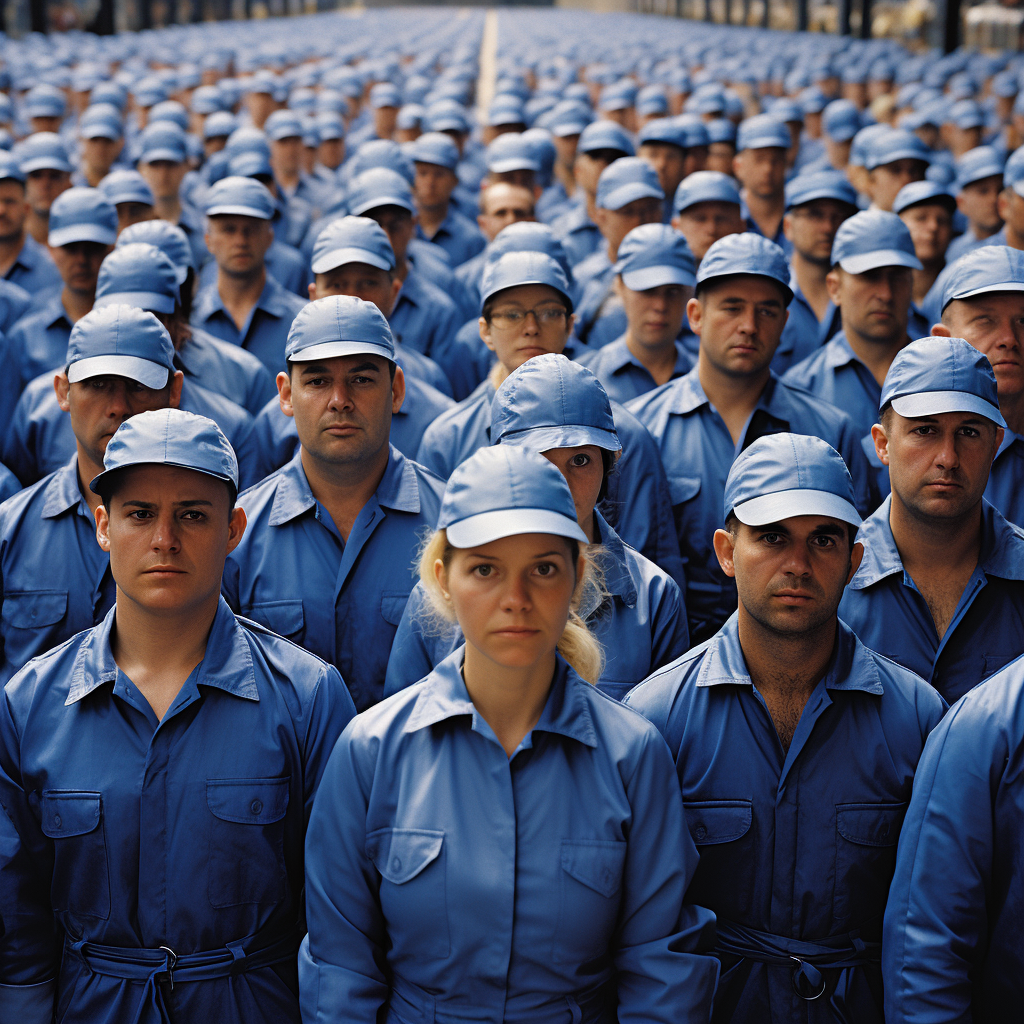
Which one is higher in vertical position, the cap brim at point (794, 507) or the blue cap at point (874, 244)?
the blue cap at point (874, 244)

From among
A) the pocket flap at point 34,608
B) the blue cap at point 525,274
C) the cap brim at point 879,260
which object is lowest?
the pocket flap at point 34,608

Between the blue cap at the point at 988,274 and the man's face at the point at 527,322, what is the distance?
1658mm

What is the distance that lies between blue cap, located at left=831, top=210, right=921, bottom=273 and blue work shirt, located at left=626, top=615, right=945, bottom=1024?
3315mm

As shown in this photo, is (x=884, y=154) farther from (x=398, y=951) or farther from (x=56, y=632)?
(x=398, y=951)

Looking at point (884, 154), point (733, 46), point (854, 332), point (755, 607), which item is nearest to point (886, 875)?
point (755, 607)

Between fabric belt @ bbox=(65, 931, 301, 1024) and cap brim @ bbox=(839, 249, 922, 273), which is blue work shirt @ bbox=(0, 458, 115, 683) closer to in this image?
fabric belt @ bbox=(65, 931, 301, 1024)

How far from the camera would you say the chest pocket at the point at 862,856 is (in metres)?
3.08

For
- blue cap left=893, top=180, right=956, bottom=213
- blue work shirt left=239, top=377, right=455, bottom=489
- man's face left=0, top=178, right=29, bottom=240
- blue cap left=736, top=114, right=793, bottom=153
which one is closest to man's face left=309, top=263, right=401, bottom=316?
blue work shirt left=239, top=377, right=455, bottom=489

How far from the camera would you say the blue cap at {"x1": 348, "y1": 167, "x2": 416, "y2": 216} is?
7.48 meters

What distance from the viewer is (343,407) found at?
167 inches

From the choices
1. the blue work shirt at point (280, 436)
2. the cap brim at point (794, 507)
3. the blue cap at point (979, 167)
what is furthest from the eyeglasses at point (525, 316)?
the blue cap at point (979, 167)

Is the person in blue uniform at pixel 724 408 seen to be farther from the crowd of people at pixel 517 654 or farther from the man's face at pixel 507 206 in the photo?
the man's face at pixel 507 206

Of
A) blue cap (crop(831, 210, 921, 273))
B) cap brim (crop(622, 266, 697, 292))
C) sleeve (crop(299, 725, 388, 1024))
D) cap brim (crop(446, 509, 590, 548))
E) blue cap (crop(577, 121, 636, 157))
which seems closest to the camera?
cap brim (crop(446, 509, 590, 548))

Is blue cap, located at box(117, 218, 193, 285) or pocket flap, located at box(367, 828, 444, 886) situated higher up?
blue cap, located at box(117, 218, 193, 285)
